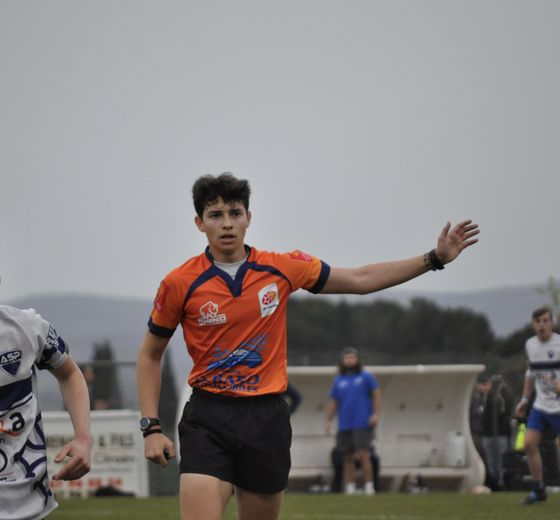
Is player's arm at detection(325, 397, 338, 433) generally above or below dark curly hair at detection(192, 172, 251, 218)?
below

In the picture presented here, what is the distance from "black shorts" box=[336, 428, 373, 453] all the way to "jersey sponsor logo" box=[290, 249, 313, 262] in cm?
1190

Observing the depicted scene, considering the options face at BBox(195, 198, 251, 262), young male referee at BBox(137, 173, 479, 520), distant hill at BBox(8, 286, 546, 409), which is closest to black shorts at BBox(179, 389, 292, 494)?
young male referee at BBox(137, 173, 479, 520)

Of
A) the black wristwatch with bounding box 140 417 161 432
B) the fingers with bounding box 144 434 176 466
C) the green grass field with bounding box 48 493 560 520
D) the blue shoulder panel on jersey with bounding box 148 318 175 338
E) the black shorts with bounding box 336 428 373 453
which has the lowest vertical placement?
the green grass field with bounding box 48 493 560 520

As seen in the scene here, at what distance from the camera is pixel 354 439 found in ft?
59.6

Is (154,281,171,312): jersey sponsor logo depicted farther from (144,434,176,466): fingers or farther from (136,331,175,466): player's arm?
(144,434,176,466): fingers

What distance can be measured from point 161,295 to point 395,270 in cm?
111

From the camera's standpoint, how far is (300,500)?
17.3 metres

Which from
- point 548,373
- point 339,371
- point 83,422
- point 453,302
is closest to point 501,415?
point 339,371

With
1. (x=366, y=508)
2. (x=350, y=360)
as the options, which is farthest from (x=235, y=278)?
(x=350, y=360)

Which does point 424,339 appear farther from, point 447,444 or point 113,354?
point 447,444

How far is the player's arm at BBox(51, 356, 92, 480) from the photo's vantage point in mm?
4730

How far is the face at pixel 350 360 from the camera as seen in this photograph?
18172 mm

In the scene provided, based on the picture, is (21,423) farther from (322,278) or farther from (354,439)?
(354,439)

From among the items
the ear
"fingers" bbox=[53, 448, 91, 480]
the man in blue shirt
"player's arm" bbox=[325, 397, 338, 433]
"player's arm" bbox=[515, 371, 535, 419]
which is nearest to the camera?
"fingers" bbox=[53, 448, 91, 480]
